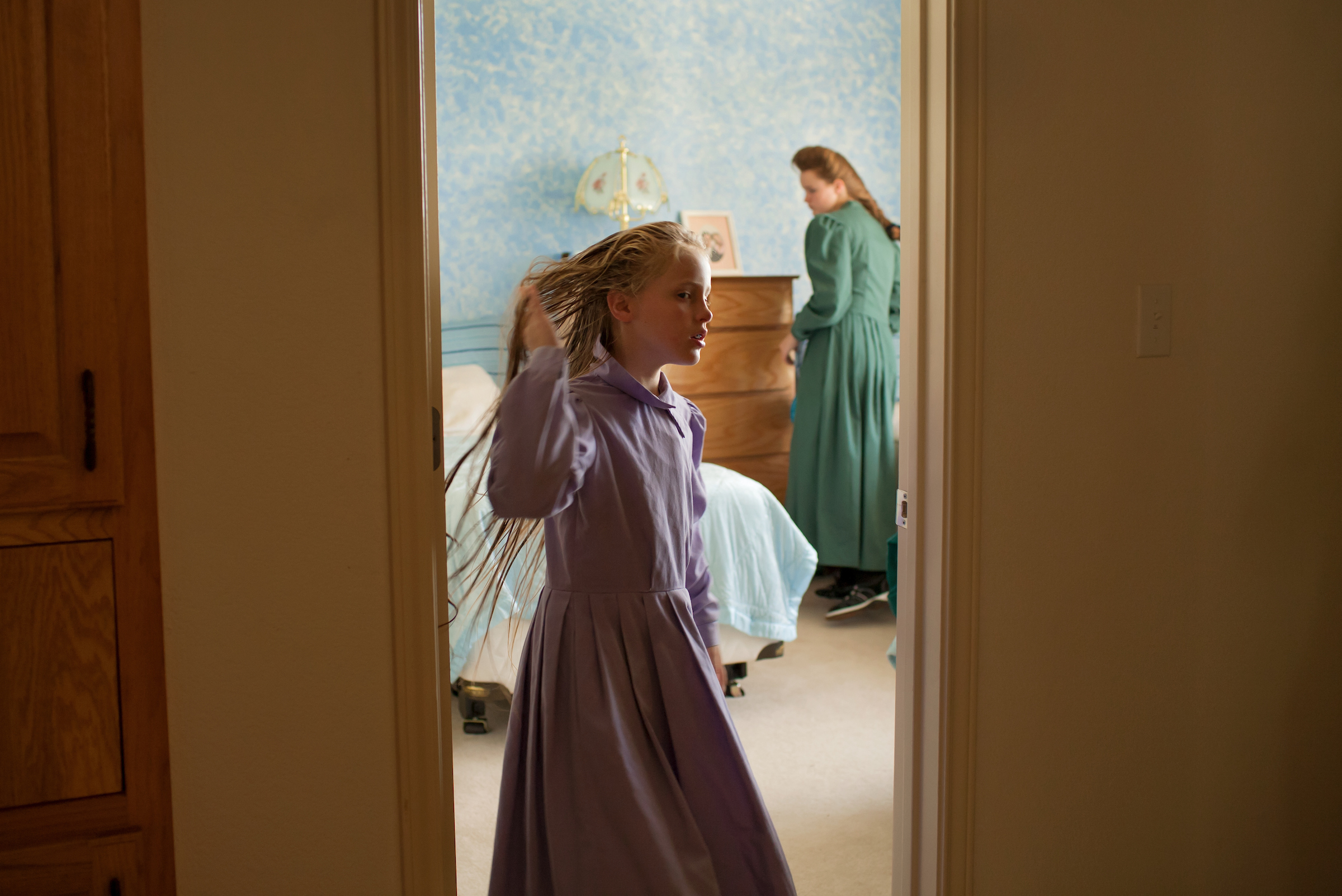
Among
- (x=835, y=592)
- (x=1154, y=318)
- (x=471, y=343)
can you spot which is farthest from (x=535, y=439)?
(x=471, y=343)

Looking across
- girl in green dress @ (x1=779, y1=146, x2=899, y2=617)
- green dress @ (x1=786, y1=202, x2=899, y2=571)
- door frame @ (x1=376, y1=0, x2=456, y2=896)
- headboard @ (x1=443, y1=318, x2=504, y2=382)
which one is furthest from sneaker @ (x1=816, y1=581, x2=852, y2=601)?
door frame @ (x1=376, y1=0, x2=456, y2=896)

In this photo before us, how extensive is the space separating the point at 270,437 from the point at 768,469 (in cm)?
316

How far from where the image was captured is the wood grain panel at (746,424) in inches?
157

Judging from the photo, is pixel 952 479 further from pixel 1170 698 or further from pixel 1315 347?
pixel 1315 347

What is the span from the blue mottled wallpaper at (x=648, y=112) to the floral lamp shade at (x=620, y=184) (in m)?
0.17

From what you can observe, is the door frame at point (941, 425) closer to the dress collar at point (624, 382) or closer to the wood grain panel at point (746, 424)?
the dress collar at point (624, 382)

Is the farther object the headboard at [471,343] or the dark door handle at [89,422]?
the headboard at [471,343]

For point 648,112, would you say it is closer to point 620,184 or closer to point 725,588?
point 620,184

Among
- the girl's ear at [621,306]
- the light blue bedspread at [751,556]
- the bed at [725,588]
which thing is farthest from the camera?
the light blue bedspread at [751,556]

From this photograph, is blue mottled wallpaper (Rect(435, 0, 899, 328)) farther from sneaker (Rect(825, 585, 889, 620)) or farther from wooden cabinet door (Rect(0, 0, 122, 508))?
wooden cabinet door (Rect(0, 0, 122, 508))

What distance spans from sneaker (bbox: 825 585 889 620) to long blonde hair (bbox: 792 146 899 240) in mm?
1443

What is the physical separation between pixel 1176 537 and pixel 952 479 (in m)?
0.38

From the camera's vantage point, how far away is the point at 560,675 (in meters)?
1.31

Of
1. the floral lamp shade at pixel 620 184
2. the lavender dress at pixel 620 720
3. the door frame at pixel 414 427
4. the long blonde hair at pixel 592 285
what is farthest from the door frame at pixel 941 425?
the floral lamp shade at pixel 620 184
